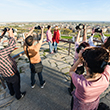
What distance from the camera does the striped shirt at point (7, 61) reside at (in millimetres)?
1739

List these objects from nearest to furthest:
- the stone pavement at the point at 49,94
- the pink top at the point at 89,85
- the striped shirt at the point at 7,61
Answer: the pink top at the point at 89,85, the striped shirt at the point at 7,61, the stone pavement at the point at 49,94

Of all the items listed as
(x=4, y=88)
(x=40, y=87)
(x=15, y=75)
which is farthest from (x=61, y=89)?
(x=4, y=88)

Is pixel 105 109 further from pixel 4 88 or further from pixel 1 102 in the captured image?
pixel 4 88

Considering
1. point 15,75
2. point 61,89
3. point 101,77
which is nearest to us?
point 101,77

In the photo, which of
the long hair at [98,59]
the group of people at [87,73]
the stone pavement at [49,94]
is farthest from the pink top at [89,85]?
the stone pavement at [49,94]

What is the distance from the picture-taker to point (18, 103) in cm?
231

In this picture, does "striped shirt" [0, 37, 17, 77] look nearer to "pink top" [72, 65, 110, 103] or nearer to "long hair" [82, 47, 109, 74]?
"pink top" [72, 65, 110, 103]

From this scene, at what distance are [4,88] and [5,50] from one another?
71.6 inches

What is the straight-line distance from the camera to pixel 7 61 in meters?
1.85

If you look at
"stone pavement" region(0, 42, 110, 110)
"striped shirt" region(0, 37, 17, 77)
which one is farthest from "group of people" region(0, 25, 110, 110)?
"stone pavement" region(0, 42, 110, 110)

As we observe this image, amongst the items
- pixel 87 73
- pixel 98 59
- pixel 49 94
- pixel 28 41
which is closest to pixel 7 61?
pixel 28 41

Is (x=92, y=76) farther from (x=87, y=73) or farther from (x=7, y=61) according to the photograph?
(x=7, y=61)

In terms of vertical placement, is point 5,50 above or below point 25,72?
above

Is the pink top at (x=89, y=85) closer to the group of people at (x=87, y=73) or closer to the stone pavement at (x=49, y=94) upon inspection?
the group of people at (x=87, y=73)
